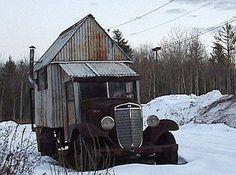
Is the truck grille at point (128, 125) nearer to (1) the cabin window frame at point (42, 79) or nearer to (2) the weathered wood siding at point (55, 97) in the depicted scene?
(2) the weathered wood siding at point (55, 97)

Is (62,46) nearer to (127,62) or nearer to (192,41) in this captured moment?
(127,62)

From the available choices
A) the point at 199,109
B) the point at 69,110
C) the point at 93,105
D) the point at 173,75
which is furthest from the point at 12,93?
the point at 93,105

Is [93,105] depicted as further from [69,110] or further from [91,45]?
[91,45]

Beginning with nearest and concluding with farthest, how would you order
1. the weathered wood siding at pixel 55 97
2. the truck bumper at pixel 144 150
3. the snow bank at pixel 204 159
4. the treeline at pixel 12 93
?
the snow bank at pixel 204 159
the truck bumper at pixel 144 150
the weathered wood siding at pixel 55 97
the treeline at pixel 12 93

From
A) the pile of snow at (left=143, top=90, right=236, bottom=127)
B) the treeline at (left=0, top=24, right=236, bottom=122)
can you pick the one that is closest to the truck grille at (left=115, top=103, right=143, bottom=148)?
the pile of snow at (left=143, top=90, right=236, bottom=127)

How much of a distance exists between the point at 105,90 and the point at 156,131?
187cm

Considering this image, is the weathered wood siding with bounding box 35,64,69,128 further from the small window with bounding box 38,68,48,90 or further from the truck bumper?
the truck bumper

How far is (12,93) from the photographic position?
2520 inches

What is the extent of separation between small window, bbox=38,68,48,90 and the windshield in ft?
10.4

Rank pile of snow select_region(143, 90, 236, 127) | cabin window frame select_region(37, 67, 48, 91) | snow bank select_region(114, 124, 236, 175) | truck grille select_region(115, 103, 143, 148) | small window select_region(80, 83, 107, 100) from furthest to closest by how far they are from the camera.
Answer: pile of snow select_region(143, 90, 236, 127) → cabin window frame select_region(37, 67, 48, 91) → small window select_region(80, 83, 107, 100) → truck grille select_region(115, 103, 143, 148) → snow bank select_region(114, 124, 236, 175)

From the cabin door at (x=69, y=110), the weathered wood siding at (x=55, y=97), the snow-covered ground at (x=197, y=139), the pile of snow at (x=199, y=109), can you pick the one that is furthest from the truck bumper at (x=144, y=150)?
the pile of snow at (x=199, y=109)

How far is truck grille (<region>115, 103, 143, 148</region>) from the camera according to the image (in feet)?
37.7

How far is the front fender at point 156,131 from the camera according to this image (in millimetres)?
12000

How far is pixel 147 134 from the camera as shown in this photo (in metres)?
12.3
